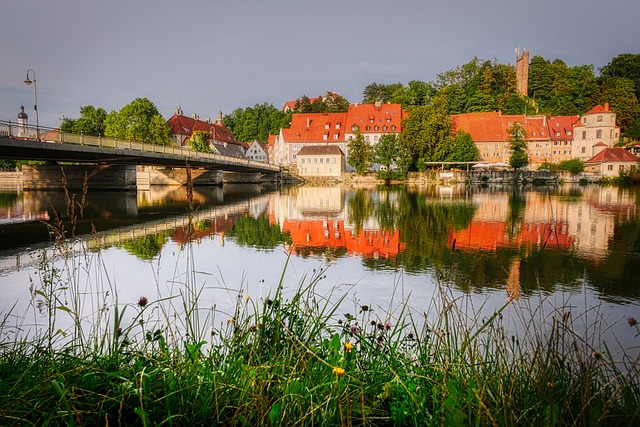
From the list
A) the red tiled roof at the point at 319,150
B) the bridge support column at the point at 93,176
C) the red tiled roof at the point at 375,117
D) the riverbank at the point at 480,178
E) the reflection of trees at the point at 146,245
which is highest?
the red tiled roof at the point at 375,117

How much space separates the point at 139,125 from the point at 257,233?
54.2 meters

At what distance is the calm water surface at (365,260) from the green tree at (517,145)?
5664cm

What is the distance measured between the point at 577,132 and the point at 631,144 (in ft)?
27.4

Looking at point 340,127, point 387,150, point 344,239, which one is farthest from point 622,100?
point 344,239

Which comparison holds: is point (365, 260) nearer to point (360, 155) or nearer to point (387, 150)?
point (387, 150)

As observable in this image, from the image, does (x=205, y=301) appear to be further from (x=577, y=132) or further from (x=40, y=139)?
(x=577, y=132)

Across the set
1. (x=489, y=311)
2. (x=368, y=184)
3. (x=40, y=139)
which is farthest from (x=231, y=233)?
(x=368, y=184)

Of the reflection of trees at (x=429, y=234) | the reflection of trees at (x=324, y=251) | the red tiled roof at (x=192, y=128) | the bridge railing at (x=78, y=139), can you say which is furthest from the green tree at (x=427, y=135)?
the reflection of trees at (x=324, y=251)

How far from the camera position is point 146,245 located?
13.3 meters

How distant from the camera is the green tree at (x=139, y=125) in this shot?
211 ft

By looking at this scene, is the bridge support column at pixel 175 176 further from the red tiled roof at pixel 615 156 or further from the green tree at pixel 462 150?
the red tiled roof at pixel 615 156

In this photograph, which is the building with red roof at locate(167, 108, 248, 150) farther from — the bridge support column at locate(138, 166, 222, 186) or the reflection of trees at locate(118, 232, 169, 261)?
the reflection of trees at locate(118, 232, 169, 261)

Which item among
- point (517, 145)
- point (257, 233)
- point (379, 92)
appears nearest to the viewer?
point (257, 233)

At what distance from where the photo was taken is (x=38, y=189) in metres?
44.7
